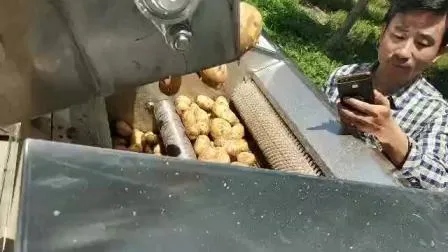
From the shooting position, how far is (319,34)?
21.9 ft

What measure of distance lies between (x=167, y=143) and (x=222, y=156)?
0.64 ft

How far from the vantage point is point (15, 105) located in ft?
4.73

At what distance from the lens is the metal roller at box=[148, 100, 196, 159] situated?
2.32 m

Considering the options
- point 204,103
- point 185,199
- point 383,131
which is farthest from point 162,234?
point 204,103

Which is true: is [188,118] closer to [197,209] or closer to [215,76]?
[215,76]

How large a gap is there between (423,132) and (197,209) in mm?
1460

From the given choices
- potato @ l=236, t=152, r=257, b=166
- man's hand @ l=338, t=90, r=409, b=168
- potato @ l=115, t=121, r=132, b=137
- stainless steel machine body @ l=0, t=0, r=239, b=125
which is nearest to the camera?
stainless steel machine body @ l=0, t=0, r=239, b=125

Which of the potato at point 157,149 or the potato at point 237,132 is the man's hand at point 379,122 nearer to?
the potato at point 237,132

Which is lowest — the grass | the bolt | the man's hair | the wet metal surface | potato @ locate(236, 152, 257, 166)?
the grass

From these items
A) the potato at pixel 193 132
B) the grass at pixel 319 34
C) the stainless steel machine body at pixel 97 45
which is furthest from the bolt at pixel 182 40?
the grass at pixel 319 34

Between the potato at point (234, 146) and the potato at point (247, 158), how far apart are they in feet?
0.10

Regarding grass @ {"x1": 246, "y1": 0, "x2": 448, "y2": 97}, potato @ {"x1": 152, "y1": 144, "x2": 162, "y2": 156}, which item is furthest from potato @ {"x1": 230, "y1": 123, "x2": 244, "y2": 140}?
grass @ {"x1": 246, "y1": 0, "x2": 448, "y2": 97}

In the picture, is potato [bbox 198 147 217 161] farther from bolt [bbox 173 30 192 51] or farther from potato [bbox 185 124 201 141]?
bolt [bbox 173 30 192 51]

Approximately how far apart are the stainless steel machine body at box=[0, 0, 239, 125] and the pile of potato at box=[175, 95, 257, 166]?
94 centimetres
